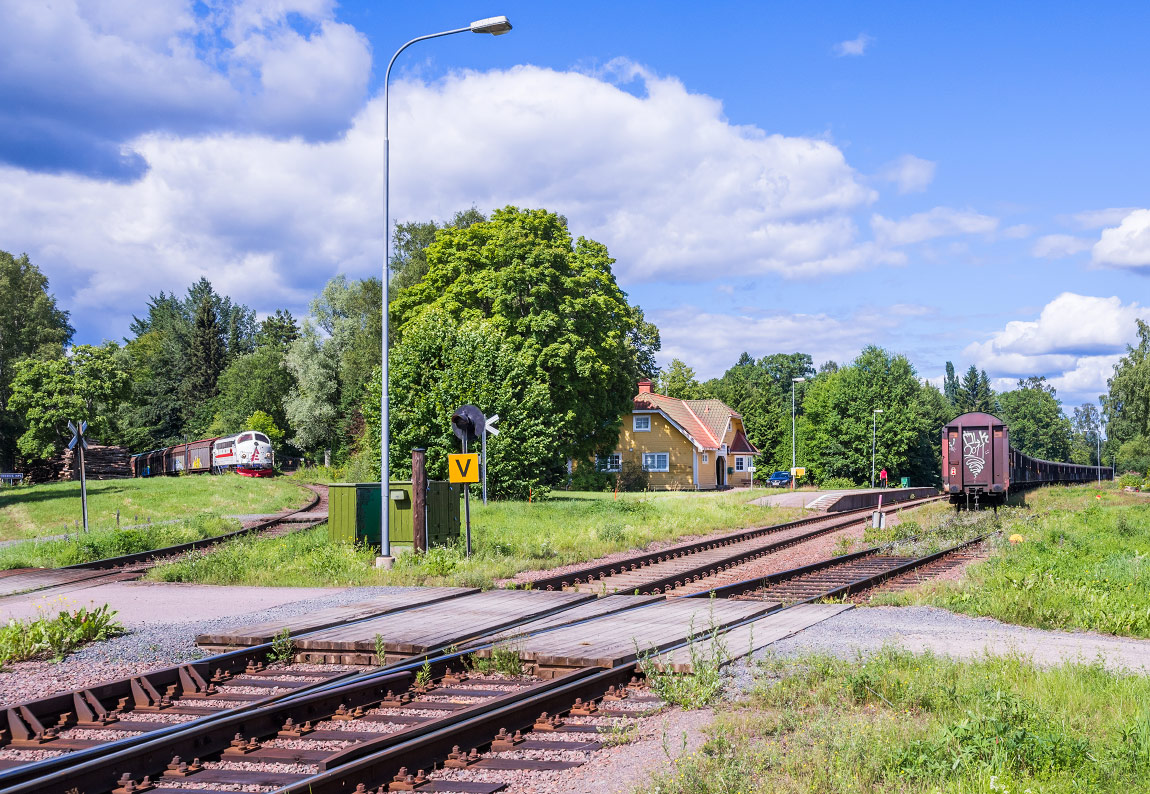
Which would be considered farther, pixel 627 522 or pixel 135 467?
pixel 135 467

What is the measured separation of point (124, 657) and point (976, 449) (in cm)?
3322

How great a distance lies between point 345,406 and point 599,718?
203 feet

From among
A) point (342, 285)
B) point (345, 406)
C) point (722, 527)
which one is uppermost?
point (342, 285)

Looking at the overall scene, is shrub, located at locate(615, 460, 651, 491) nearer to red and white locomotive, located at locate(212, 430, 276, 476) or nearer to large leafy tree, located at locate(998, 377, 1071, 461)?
red and white locomotive, located at locate(212, 430, 276, 476)

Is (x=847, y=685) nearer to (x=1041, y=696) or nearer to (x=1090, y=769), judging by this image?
(x=1041, y=696)

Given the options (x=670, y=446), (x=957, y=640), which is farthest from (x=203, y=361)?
(x=957, y=640)

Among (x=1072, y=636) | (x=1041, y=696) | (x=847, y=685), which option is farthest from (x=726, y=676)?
(x=1072, y=636)

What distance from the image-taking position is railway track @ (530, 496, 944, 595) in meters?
14.7

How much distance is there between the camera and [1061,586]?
41.0 feet

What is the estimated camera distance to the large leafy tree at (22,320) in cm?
6469

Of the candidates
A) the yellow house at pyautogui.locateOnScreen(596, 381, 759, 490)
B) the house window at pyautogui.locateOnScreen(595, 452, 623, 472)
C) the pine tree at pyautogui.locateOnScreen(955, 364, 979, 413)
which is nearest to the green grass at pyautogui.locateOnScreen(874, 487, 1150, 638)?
the house window at pyautogui.locateOnScreen(595, 452, 623, 472)

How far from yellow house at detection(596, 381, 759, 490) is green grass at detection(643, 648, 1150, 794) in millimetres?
53468

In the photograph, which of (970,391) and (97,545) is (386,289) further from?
(970,391)

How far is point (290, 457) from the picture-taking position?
257 ft
